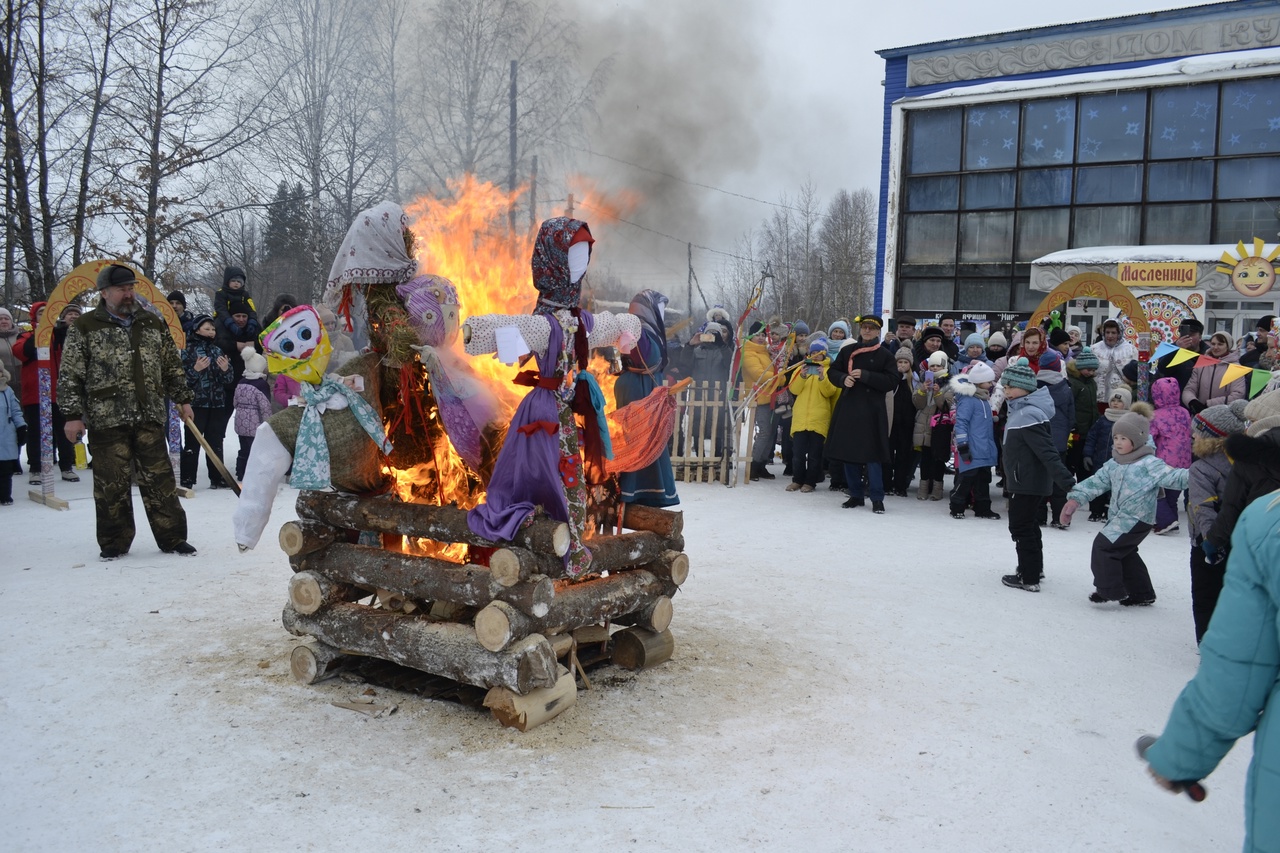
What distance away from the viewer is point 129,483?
7625 millimetres

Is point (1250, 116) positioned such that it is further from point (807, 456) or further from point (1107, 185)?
point (807, 456)

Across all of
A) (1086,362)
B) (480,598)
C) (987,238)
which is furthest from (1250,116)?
(480,598)

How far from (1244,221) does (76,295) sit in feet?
69.3

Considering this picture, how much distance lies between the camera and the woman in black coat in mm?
10586

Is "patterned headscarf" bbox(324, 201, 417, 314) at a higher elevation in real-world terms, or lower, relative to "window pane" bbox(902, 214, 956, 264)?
lower

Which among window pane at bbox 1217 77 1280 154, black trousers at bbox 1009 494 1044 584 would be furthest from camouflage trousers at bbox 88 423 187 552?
window pane at bbox 1217 77 1280 154

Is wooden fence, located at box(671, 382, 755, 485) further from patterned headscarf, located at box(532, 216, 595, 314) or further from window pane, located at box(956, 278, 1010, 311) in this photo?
window pane, located at box(956, 278, 1010, 311)

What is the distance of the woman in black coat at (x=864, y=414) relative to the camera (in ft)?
34.7

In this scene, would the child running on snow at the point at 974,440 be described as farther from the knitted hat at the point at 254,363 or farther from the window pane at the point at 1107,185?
the window pane at the point at 1107,185

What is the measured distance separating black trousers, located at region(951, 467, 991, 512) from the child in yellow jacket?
72.6 inches

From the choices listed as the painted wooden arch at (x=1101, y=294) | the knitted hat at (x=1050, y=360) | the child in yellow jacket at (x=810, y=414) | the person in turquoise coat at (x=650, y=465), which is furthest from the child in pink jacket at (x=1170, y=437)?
the person in turquoise coat at (x=650, y=465)

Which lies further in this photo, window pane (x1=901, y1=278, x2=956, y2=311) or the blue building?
window pane (x1=901, y1=278, x2=956, y2=311)

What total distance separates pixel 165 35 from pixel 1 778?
13.6 meters

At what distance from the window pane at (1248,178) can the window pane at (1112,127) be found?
171 centimetres
